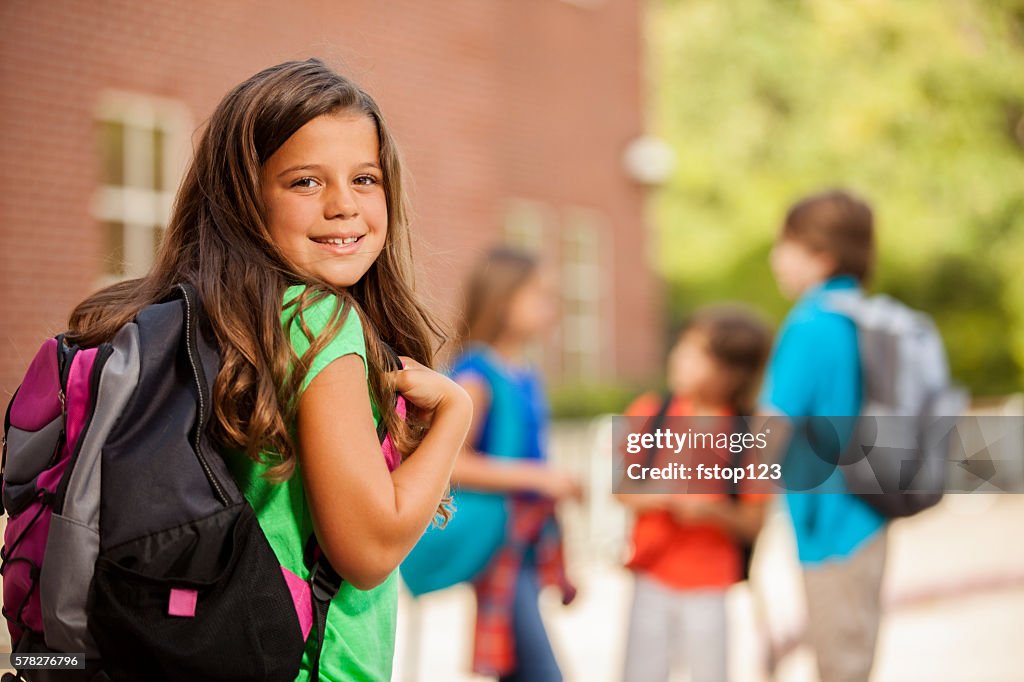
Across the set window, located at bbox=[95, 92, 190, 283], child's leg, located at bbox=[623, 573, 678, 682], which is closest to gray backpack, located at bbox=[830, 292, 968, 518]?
child's leg, located at bbox=[623, 573, 678, 682]

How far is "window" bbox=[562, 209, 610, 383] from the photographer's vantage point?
A: 42.2ft

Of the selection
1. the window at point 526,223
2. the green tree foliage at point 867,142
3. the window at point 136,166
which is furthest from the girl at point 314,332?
the green tree foliage at point 867,142

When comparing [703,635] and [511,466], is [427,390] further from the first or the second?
[703,635]

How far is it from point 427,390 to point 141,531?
0.49 m

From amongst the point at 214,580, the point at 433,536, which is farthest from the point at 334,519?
the point at 433,536

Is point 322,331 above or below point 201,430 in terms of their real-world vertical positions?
above

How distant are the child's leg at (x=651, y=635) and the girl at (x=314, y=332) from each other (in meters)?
2.50

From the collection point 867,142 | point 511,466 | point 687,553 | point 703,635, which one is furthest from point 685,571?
point 867,142

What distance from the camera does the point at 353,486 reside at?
64.8 inches

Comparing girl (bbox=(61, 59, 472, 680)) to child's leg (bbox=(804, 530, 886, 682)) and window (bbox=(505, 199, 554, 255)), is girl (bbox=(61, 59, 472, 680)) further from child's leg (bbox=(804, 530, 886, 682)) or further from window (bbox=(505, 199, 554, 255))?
window (bbox=(505, 199, 554, 255))

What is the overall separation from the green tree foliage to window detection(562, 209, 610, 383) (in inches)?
189

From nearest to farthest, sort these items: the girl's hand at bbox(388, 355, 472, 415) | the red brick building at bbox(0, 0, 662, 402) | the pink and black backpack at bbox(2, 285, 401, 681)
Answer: the pink and black backpack at bbox(2, 285, 401, 681), the girl's hand at bbox(388, 355, 472, 415), the red brick building at bbox(0, 0, 662, 402)

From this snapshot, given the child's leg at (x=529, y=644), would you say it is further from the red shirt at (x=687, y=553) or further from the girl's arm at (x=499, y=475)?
the red shirt at (x=687, y=553)

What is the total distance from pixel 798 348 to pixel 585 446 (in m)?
6.04
